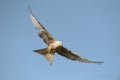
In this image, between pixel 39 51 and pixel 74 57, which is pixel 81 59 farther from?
pixel 39 51

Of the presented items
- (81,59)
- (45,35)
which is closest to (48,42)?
(45,35)

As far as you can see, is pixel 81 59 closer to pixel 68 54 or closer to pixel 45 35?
pixel 68 54

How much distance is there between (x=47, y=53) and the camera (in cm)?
58

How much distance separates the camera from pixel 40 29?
23.9 inches

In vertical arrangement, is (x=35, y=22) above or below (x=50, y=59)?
above

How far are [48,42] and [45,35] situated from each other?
0.03 meters

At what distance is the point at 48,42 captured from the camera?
1.94ft

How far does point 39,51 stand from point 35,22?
10 cm

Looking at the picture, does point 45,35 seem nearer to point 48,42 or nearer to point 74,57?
point 48,42

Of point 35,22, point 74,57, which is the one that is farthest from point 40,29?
point 74,57

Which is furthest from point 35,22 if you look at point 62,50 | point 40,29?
Answer: point 62,50

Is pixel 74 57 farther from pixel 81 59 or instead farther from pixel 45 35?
pixel 45 35

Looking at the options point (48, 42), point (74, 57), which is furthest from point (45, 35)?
point (74, 57)

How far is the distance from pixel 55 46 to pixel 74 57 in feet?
0.32
